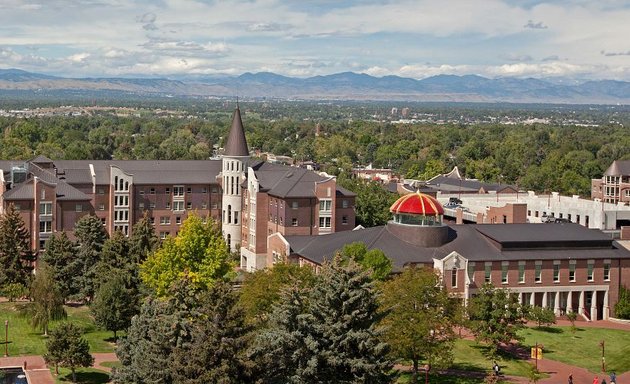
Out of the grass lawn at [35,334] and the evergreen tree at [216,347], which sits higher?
the evergreen tree at [216,347]

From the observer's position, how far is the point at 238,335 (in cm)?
4581

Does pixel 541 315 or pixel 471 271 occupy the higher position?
pixel 471 271

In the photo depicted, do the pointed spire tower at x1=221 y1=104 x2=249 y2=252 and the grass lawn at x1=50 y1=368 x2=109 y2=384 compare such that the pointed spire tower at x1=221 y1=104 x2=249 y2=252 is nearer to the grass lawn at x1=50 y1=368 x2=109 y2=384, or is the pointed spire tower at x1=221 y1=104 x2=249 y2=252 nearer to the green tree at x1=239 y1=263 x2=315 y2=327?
the green tree at x1=239 y1=263 x2=315 y2=327

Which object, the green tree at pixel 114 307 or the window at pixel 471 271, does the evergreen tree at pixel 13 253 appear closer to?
the green tree at pixel 114 307

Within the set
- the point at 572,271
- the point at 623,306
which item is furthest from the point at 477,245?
the point at 623,306

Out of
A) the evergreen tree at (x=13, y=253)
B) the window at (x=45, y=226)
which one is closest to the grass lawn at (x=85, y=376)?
the evergreen tree at (x=13, y=253)

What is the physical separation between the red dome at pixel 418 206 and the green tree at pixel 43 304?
28645 millimetres

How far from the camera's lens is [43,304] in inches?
2960

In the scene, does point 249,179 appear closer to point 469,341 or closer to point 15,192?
point 15,192

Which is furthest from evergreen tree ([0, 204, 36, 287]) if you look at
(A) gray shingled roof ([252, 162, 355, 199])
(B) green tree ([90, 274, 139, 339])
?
(A) gray shingled roof ([252, 162, 355, 199])

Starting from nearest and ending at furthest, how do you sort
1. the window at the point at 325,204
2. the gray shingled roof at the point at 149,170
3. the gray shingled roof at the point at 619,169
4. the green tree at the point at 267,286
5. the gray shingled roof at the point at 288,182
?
the green tree at the point at 267,286
the gray shingled roof at the point at 288,182
the window at the point at 325,204
the gray shingled roof at the point at 149,170
the gray shingled roof at the point at 619,169

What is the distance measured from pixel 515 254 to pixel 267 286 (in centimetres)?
2703

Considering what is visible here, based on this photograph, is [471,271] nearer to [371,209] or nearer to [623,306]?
[623,306]

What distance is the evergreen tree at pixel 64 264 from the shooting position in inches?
3447
